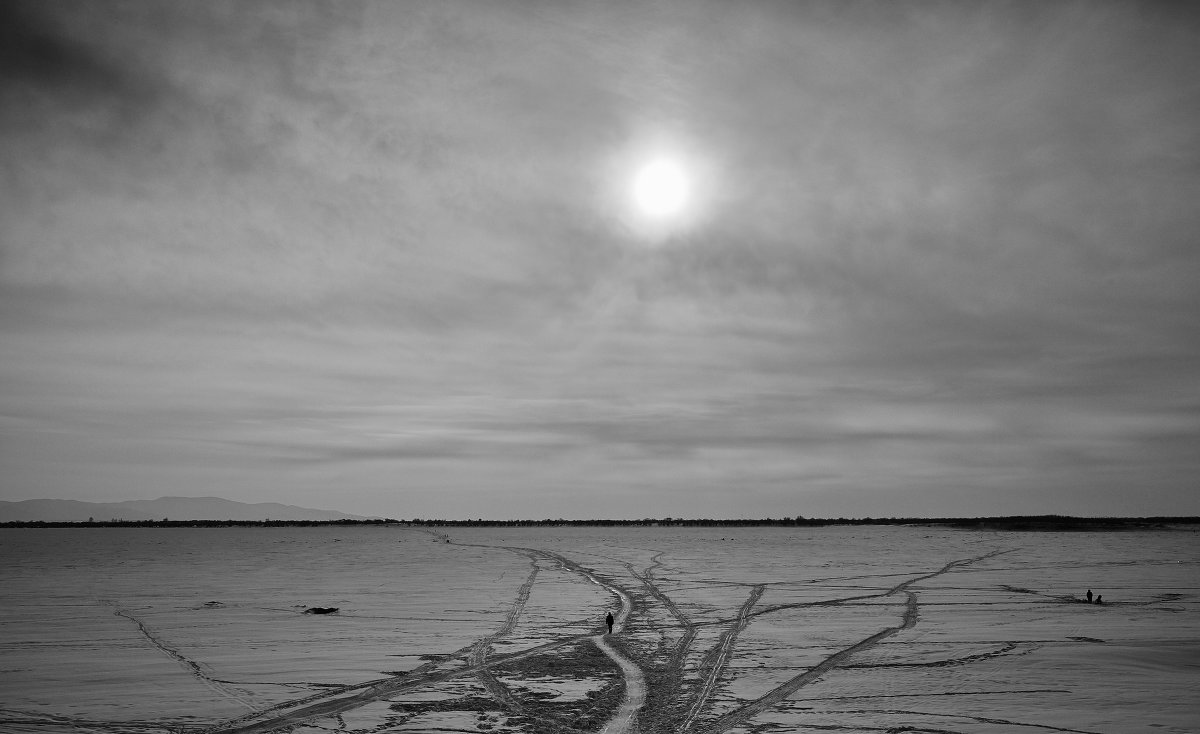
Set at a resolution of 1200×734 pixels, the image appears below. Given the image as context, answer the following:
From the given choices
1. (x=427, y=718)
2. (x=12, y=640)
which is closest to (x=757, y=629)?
(x=427, y=718)

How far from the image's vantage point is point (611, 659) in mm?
16531

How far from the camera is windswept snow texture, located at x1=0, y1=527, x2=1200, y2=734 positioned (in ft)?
38.8

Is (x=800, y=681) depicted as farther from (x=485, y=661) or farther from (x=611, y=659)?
(x=485, y=661)

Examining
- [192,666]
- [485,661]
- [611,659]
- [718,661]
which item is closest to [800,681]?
[718,661]

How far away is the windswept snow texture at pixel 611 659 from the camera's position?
11.8 metres

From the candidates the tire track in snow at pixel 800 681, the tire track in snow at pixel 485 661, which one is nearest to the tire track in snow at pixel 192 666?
the tire track in snow at pixel 485 661

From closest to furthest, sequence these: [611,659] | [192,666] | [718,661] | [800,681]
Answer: [800,681], [192,666], [718,661], [611,659]

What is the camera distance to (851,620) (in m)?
21.9

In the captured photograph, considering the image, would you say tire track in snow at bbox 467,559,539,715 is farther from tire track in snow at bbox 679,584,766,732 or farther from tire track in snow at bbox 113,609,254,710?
tire track in snow at bbox 113,609,254,710

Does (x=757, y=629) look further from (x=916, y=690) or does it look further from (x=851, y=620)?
(x=916, y=690)

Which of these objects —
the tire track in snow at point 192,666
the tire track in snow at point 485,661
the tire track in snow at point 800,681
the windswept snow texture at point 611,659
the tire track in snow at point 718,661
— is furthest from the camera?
the tire track in snow at point 192,666

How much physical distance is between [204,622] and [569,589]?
48.6 feet

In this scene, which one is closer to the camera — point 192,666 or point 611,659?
point 192,666

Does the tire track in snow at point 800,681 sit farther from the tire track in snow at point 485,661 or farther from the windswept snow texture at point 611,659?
the tire track in snow at point 485,661
